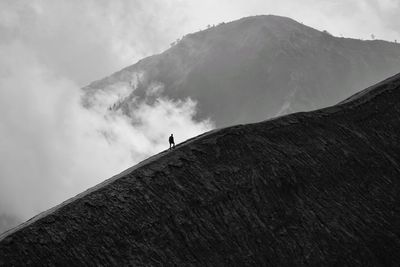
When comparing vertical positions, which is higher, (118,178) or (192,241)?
(118,178)

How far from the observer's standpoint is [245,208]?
108 ft

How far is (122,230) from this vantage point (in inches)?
1145

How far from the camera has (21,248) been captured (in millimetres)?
26406

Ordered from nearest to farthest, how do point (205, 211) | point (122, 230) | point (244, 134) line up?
point (122, 230)
point (205, 211)
point (244, 134)

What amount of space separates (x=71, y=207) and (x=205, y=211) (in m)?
8.43

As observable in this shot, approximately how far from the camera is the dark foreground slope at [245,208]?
92.7ft

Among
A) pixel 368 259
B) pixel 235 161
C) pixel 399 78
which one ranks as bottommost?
pixel 368 259

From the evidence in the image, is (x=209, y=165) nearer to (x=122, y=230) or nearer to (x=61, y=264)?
(x=122, y=230)

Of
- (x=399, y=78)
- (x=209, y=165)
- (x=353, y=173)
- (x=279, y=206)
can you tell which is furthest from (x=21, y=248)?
(x=399, y=78)

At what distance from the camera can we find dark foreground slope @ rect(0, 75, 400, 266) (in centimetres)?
2825

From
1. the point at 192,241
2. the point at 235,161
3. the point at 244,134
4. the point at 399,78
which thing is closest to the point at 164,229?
the point at 192,241

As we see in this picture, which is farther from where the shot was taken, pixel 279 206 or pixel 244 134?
pixel 244 134

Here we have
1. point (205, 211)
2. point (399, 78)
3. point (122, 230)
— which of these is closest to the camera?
point (122, 230)

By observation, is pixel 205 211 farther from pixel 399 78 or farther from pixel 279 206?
pixel 399 78
